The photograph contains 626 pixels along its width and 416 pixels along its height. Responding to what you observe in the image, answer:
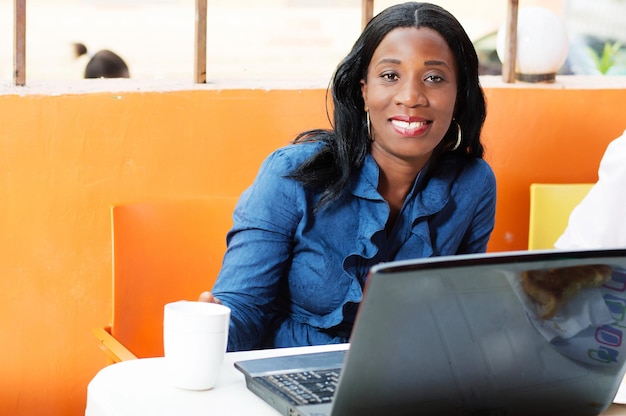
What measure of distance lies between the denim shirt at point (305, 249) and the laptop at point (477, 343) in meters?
0.57

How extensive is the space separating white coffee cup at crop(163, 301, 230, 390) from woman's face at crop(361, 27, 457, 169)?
69 centimetres

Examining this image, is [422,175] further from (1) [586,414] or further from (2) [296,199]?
(1) [586,414]

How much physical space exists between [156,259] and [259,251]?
0.31m

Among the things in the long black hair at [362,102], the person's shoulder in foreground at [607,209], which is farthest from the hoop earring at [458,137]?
the person's shoulder in foreground at [607,209]

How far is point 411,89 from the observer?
1772 millimetres

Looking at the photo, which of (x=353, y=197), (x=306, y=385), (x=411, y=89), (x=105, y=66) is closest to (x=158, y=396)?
(x=306, y=385)

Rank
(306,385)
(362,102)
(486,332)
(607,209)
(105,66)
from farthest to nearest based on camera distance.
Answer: (105,66) → (607,209) → (362,102) → (306,385) → (486,332)

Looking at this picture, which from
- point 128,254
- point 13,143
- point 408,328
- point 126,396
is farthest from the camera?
point 13,143

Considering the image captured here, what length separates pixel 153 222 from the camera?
194 centimetres

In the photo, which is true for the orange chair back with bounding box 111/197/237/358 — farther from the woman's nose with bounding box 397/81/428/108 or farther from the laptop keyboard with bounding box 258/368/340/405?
the laptop keyboard with bounding box 258/368/340/405

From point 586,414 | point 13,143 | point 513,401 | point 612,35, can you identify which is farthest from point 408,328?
point 612,35

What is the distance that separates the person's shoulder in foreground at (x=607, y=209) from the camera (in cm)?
225

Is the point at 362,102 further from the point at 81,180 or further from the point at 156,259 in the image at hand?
the point at 81,180

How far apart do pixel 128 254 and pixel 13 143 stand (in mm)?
543
